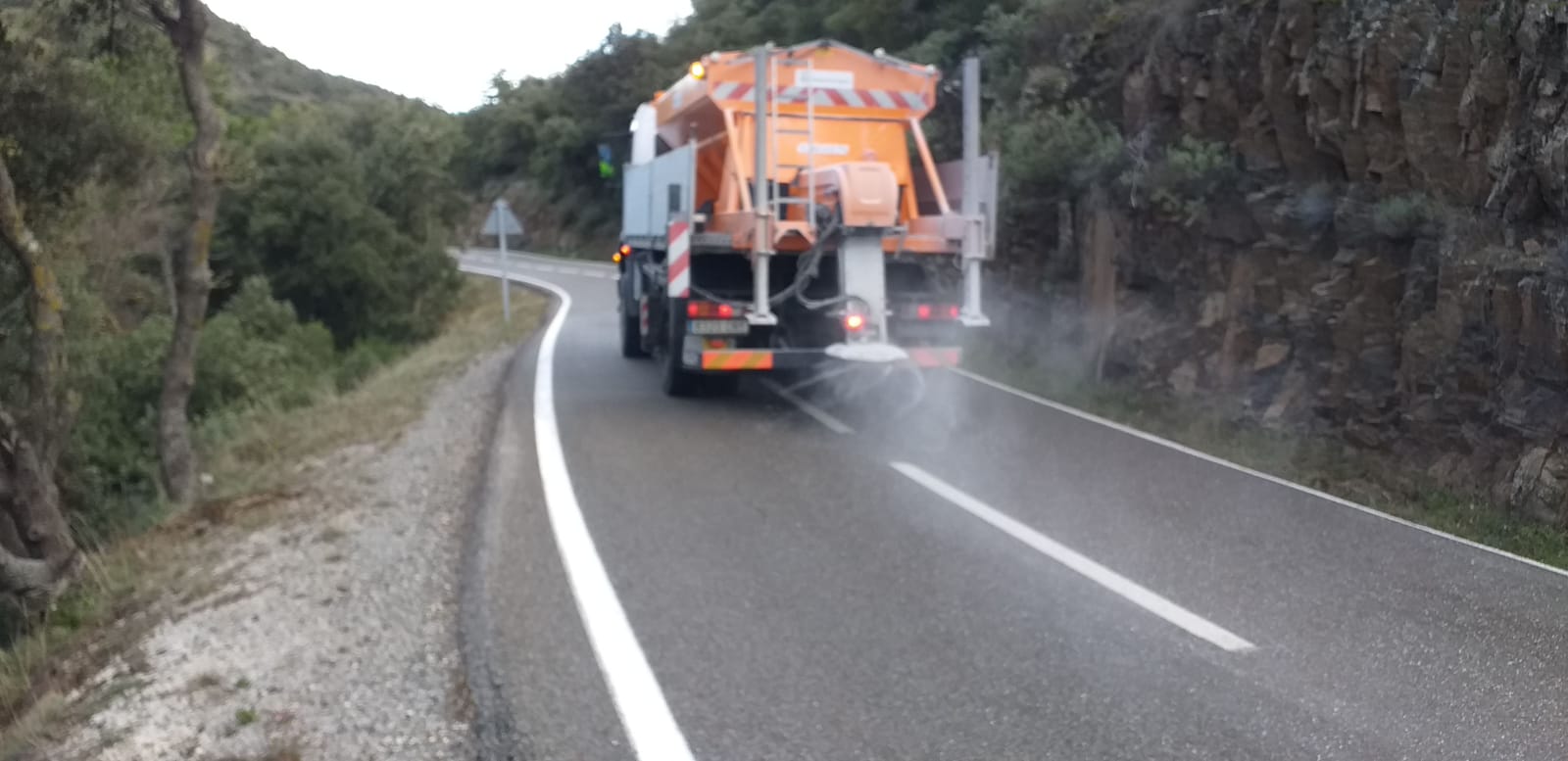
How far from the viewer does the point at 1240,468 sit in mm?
9820

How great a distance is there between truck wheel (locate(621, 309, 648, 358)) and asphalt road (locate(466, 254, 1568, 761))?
20.7 ft

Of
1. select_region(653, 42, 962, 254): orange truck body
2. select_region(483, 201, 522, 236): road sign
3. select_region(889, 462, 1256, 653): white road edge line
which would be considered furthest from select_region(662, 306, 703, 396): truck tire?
select_region(483, 201, 522, 236): road sign

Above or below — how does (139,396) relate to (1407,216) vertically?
below

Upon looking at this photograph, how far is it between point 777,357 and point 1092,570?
5240 mm

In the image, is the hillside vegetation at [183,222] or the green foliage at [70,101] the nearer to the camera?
the green foliage at [70,101]

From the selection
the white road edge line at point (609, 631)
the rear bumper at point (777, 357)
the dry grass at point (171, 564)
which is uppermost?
the rear bumper at point (777, 357)

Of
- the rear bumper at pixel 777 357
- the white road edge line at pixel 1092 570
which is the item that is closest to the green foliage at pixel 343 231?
the rear bumper at pixel 777 357

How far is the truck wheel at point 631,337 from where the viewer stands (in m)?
16.7

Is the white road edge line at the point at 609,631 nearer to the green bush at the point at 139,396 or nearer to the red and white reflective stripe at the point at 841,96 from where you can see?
the red and white reflective stripe at the point at 841,96

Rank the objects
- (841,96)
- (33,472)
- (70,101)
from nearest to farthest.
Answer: (33,472) → (70,101) → (841,96)

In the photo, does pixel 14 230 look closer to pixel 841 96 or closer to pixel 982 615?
pixel 841 96

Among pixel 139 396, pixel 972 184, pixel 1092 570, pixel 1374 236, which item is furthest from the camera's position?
pixel 139 396

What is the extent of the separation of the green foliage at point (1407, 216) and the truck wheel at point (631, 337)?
8789mm

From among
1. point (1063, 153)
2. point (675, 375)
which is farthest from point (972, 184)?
point (1063, 153)
